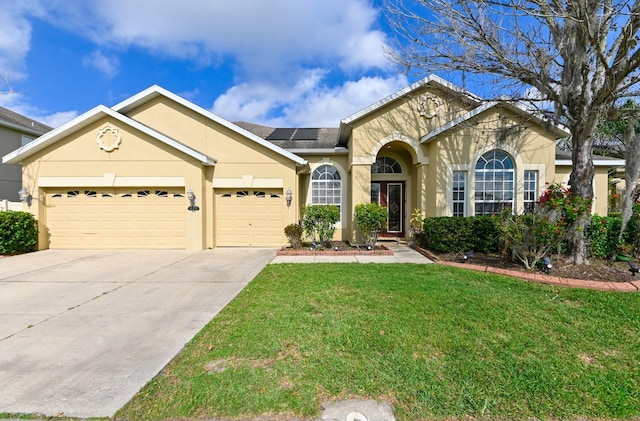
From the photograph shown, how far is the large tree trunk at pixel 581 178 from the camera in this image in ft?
23.3

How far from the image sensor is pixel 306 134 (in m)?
15.4

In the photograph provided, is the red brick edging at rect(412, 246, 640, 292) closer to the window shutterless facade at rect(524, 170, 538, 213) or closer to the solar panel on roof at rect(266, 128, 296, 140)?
the window shutterless facade at rect(524, 170, 538, 213)

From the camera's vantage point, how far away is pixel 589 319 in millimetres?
4383

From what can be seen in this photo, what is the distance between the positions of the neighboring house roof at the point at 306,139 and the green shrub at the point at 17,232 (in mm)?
9444

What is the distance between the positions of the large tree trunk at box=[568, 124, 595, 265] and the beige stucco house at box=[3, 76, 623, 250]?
255cm

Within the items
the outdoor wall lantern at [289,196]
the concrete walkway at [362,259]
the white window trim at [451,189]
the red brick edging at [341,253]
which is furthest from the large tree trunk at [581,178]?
the outdoor wall lantern at [289,196]

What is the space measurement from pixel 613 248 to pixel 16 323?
1279 cm

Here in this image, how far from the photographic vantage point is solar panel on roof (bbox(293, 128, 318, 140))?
14.6 m

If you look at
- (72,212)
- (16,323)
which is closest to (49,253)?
(72,212)

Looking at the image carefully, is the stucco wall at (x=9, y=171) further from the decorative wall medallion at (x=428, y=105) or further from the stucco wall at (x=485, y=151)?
the stucco wall at (x=485, y=151)

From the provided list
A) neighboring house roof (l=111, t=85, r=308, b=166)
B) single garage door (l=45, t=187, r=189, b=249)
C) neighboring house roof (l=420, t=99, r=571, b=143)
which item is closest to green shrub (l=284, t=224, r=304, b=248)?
neighboring house roof (l=111, t=85, r=308, b=166)

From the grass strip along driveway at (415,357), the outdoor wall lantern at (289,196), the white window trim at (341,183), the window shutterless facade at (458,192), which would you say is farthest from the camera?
the white window trim at (341,183)

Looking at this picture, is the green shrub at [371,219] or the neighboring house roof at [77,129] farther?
the neighboring house roof at [77,129]

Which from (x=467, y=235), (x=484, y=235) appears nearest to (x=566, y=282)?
(x=484, y=235)
